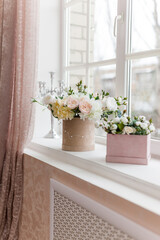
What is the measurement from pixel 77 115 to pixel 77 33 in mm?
859

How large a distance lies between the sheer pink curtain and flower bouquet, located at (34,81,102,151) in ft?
0.90

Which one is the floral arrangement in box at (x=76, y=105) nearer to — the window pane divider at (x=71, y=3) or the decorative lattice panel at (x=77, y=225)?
the decorative lattice panel at (x=77, y=225)

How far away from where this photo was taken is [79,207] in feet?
3.89

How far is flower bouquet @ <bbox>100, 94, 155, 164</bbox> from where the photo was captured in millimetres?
1176

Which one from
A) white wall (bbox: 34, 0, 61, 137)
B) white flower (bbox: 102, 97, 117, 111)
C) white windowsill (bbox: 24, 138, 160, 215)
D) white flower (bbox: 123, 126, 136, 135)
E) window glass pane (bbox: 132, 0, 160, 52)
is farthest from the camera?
white wall (bbox: 34, 0, 61, 137)

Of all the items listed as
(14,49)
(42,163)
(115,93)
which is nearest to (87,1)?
(14,49)

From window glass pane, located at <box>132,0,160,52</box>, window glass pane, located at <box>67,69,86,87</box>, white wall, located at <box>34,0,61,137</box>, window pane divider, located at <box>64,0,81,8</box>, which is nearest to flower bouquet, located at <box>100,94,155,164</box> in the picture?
window glass pane, located at <box>132,0,160,52</box>

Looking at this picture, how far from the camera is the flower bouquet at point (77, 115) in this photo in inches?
54.1

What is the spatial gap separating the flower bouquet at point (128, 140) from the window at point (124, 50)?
11.2 inches

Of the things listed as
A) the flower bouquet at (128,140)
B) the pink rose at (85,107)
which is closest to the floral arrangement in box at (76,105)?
the pink rose at (85,107)

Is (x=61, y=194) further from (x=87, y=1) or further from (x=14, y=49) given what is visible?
(x=87, y=1)

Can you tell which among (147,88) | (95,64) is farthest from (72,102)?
(95,64)

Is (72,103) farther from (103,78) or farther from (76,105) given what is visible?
(103,78)

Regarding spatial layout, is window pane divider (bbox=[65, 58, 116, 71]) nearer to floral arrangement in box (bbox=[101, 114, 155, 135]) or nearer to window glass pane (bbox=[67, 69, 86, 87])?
window glass pane (bbox=[67, 69, 86, 87])
